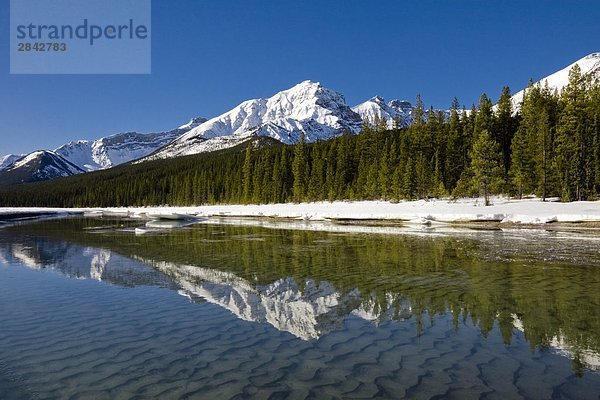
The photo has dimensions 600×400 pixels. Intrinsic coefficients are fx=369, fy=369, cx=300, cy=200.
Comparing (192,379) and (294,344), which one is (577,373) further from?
(192,379)

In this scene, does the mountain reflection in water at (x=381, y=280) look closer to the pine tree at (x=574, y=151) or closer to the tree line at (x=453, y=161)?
the pine tree at (x=574, y=151)

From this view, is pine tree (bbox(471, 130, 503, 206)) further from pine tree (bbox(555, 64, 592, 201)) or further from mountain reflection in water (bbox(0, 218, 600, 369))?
mountain reflection in water (bbox(0, 218, 600, 369))

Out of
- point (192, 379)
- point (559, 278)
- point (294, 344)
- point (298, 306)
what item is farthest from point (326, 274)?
point (192, 379)

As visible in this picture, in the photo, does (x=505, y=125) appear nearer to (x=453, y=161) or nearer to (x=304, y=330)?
(x=453, y=161)

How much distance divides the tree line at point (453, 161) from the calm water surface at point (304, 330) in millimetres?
45626

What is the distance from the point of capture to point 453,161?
3231 inches

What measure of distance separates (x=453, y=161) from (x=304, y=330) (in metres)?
81.4

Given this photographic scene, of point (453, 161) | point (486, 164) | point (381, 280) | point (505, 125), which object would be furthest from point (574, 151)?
point (381, 280)

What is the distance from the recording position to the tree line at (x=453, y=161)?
5681 centimetres

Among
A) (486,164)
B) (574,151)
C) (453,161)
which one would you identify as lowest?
(486,164)

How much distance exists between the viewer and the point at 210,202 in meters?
133

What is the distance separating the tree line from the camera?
56.8 meters

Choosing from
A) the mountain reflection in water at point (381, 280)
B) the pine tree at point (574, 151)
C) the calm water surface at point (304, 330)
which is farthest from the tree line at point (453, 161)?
the calm water surface at point (304, 330)

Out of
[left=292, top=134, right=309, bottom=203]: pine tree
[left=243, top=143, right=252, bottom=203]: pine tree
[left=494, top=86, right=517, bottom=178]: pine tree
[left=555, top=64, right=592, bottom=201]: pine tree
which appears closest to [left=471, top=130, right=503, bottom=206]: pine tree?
[left=555, top=64, right=592, bottom=201]: pine tree
